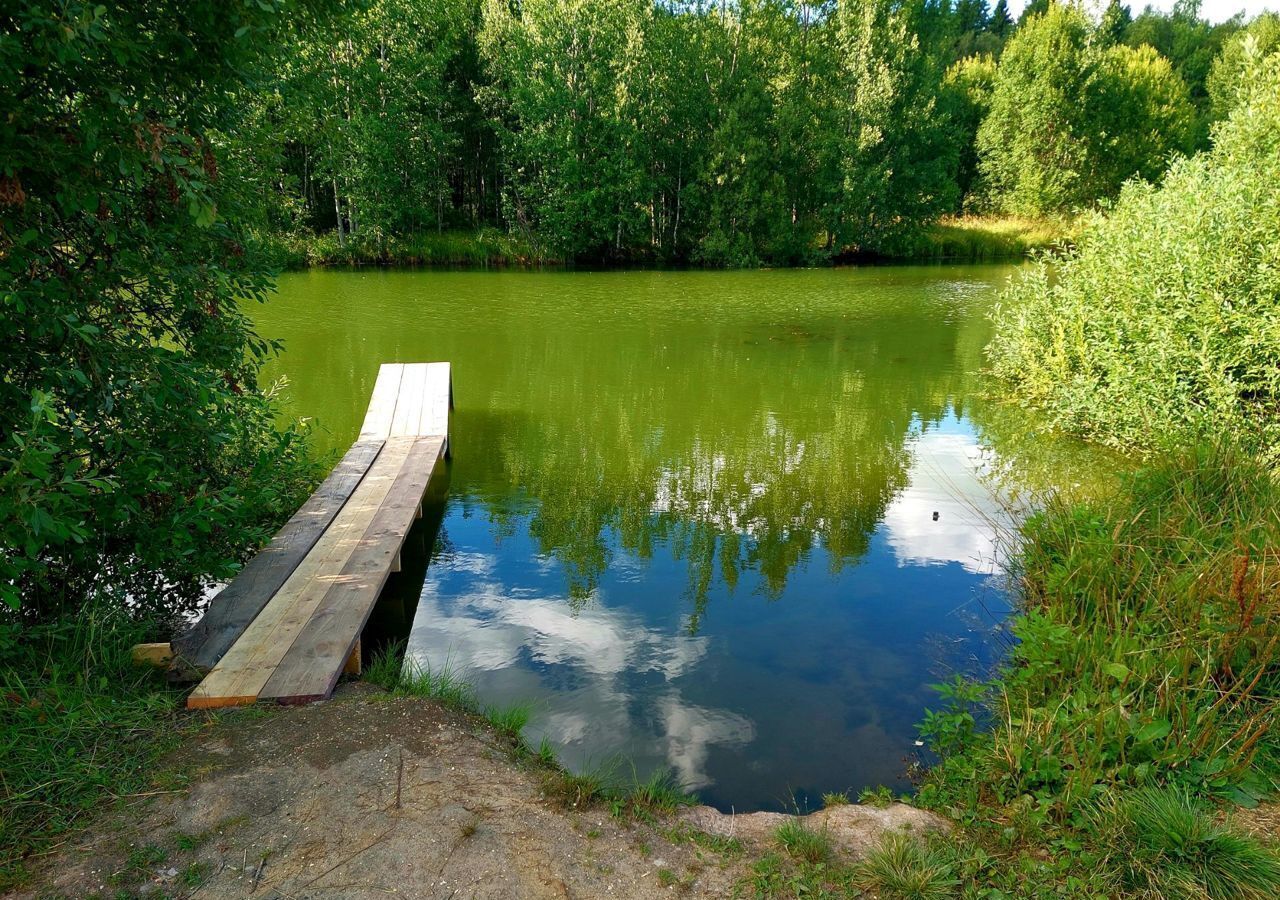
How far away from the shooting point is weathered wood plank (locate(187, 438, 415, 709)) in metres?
3.23

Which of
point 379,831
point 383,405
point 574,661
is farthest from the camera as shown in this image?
point 383,405

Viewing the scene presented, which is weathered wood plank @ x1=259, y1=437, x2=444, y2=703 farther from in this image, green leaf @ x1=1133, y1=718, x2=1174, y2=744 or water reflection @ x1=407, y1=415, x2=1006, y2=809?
green leaf @ x1=1133, y1=718, x2=1174, y2=744

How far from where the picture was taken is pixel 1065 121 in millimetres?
34156

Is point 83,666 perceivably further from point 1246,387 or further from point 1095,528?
point 1246,387

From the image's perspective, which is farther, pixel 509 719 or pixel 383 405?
pixel 383 405

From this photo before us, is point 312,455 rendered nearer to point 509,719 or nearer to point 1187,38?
point 509,719

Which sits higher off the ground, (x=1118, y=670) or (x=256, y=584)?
(x=1118, y=670)

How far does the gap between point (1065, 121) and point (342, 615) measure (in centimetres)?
3909

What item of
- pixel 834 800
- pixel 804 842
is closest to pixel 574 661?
pixel 834 800

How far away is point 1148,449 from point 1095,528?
2.88m

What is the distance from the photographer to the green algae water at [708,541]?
12.4ft

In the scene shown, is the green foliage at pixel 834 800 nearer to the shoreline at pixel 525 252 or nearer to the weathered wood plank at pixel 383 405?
the weathered wood plank at pixel 383 405

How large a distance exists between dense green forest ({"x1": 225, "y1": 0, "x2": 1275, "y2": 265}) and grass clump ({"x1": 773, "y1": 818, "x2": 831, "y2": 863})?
2376 cm

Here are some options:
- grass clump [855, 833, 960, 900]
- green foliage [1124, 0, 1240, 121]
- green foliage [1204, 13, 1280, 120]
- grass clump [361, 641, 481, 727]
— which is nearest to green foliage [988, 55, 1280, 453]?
grass clump [855, 833, 960, 900]
